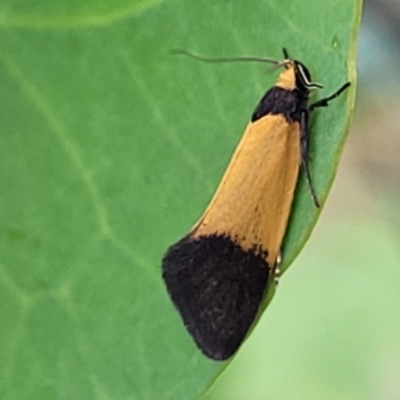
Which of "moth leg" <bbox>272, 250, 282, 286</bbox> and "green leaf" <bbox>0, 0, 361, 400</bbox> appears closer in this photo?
"green leaf" <bbox>0, 0, 361, 400</bbox>

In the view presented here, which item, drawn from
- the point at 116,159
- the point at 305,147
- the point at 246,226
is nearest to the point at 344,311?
the point at 246,226

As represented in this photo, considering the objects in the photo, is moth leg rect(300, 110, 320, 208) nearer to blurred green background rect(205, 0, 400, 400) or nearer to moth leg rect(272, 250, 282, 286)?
moth leg rect(272, 250, 282, 286)

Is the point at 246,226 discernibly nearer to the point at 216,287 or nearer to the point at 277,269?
the point at 216,287

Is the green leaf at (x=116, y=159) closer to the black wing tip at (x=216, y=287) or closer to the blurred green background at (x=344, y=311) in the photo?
the black wing tip at (x=216, y=287)

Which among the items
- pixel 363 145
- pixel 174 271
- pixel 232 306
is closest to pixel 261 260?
pixel 232 306

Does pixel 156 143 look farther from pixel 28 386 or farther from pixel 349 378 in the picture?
pixel 349 378

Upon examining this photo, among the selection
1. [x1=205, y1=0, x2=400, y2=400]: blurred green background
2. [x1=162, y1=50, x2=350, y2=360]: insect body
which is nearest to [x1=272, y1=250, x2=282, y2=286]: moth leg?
[x1=162, y1=50, x2=350, y2=360]: insect body
